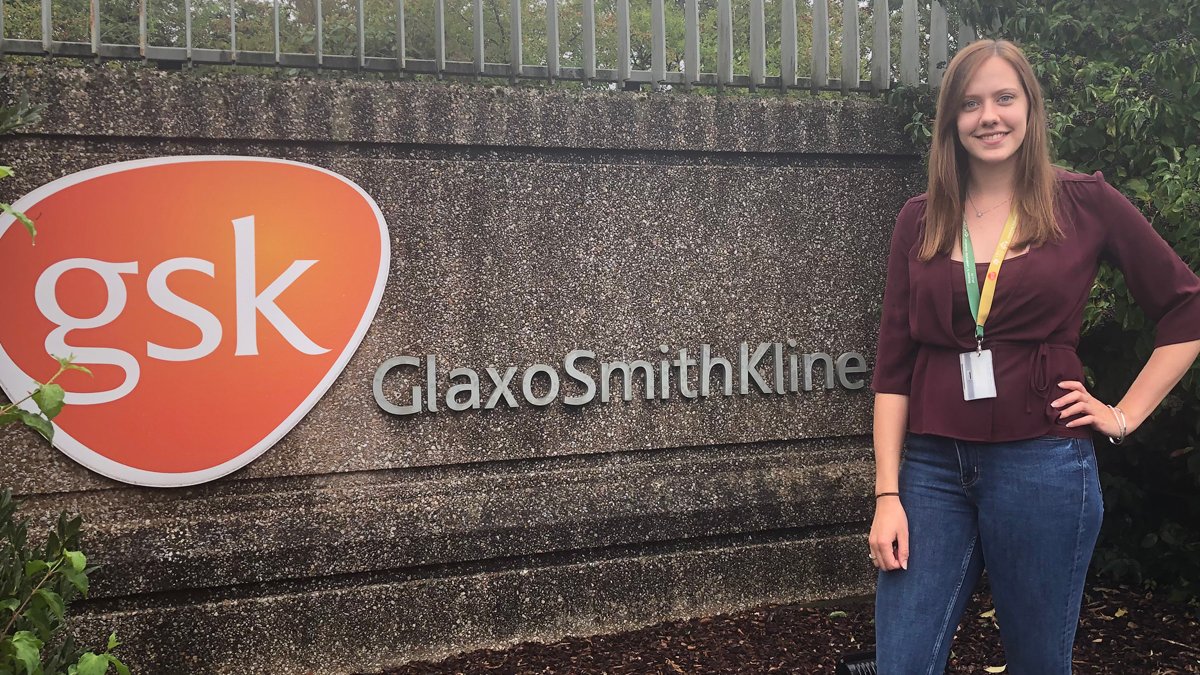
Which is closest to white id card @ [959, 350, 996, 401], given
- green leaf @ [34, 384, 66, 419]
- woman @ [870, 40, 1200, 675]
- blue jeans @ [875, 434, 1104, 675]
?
woman @ [870, 40, 1200, 675]

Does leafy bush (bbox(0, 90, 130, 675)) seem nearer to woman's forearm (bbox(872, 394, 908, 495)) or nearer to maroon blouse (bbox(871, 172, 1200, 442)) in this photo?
woman's forearm (bbox(872, 394, 908, 495))

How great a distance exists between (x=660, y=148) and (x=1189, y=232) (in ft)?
6.18

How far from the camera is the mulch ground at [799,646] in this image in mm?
3514

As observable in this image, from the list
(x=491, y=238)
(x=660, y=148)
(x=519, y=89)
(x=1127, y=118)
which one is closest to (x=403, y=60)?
(x=519, y=89)

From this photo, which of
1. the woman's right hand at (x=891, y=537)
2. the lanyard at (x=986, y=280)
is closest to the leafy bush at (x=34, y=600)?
the woman's right hand at (x=891, y=537)

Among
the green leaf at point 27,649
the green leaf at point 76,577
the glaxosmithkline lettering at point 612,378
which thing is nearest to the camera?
the green leaf at point 27,649

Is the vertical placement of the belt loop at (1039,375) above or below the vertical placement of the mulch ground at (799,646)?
above

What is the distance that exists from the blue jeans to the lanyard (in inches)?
10.3

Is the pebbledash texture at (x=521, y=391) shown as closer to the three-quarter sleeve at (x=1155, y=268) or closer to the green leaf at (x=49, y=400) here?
the green leaf at (x=49, y=400)

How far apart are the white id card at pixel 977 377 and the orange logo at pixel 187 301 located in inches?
88.3

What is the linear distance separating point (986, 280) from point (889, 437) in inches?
15.6

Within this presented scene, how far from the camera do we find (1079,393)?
1.98m

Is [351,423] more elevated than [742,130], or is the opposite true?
[742,130]

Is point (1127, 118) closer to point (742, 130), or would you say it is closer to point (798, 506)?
point (742, 130)
